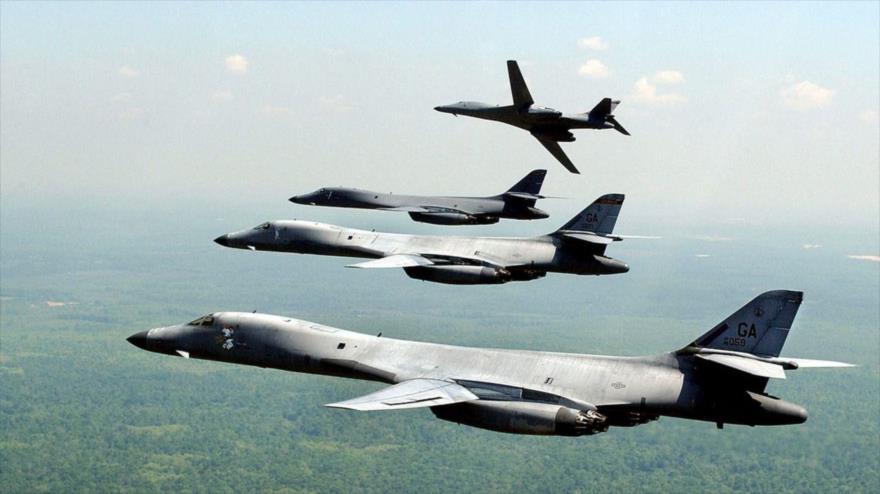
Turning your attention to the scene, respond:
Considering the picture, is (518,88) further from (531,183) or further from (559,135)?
(531,183)

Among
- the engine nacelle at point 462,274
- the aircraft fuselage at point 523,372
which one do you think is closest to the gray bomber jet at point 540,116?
the engine nacelle at point 462,274

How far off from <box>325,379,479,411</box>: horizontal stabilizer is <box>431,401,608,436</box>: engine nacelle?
44 centimetres

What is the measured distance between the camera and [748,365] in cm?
2612

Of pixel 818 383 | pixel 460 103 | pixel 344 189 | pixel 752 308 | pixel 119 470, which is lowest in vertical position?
pixel 119 470

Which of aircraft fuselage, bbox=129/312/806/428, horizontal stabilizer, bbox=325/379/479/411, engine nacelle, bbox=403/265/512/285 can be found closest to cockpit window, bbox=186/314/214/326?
aircraft fuselage, bbox=129/312/806/428

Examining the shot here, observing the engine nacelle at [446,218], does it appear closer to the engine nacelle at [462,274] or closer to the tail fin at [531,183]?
the tail fin at [531,183]

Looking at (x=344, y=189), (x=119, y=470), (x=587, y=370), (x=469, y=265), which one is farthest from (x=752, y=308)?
(x=119, y=470)

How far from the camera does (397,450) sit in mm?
156250

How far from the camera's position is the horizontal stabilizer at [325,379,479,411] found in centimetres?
2480

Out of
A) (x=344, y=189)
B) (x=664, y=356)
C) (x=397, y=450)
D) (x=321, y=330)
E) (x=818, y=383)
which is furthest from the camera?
(x=818, y=383)

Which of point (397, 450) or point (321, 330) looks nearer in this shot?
point (321, 330)

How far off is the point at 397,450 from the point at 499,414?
13373 centimetres

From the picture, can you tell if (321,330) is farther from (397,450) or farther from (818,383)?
(818,383)

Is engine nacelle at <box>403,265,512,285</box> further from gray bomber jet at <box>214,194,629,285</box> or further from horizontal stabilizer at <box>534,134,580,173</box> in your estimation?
horizontal stabilizer at <box>534,134,580,173</box>
